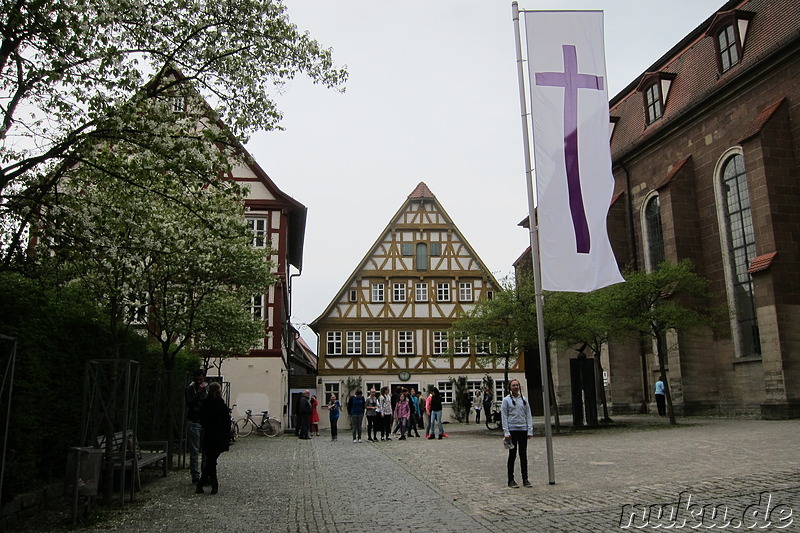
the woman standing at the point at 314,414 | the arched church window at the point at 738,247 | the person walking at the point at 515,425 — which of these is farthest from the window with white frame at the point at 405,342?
the person walking at the point at 515,425

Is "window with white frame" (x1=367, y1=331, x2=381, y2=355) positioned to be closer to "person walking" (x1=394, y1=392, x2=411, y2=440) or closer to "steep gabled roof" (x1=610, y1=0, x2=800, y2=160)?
"person walking" (x1=394, y1=392, x2=411, y2=440)

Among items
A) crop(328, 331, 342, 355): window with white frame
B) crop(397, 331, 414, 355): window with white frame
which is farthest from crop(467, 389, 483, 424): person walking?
crop(328, 331, 342, 355): window with white frame

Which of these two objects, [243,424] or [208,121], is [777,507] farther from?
[243,424]

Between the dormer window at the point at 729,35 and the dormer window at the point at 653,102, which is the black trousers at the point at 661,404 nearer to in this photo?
the dormer window at the point at 653,102

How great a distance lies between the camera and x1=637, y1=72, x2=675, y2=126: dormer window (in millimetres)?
31312

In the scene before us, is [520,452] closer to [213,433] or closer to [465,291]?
[213,433]

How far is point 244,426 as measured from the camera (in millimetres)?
27078

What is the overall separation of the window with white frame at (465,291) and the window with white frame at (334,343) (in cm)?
726

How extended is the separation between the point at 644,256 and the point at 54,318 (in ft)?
91.8

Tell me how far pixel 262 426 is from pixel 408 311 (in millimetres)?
14229

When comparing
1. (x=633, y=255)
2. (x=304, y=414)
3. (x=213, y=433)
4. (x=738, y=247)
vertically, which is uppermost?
(x=633, y=255)

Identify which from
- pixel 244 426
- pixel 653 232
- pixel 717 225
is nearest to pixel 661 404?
pixel 717 225

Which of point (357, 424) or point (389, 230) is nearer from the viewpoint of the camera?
point (357, 424)

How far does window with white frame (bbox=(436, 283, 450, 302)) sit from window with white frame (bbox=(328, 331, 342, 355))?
6.07 metres
